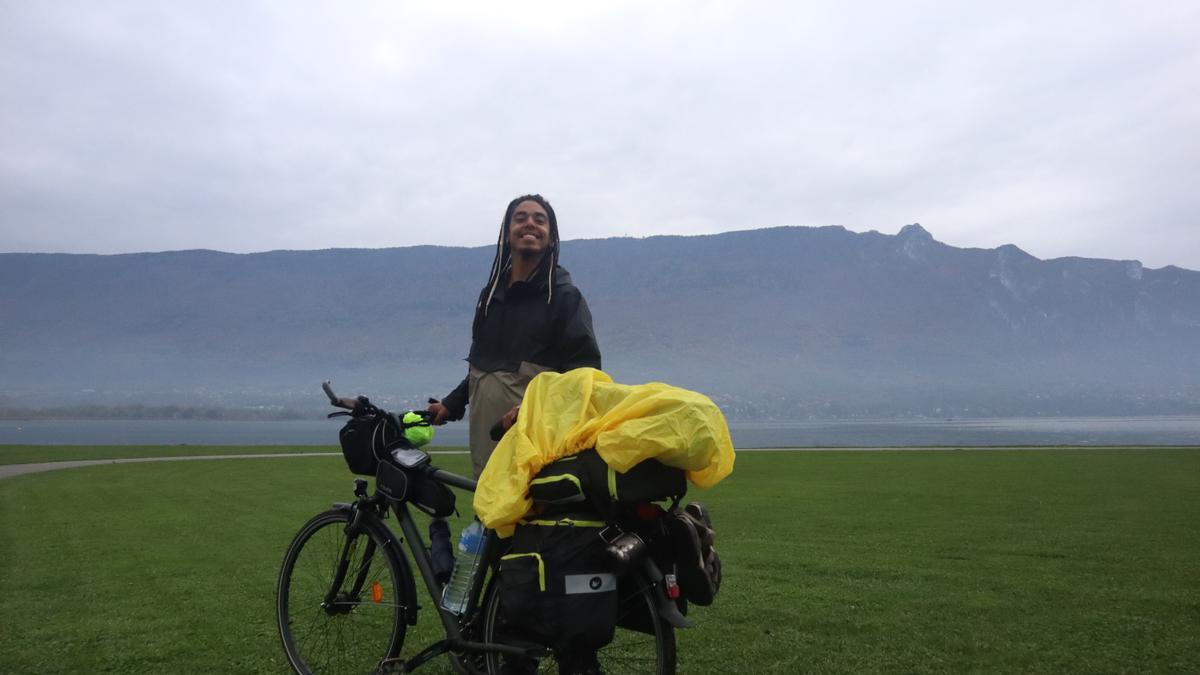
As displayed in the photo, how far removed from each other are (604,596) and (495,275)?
1.67 metres

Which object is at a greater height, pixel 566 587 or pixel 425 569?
pixel 566 587

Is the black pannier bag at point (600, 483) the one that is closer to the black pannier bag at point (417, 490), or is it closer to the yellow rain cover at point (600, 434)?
the yellow rain cover at point (600, 434)

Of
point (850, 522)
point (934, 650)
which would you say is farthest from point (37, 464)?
point (934, 650)

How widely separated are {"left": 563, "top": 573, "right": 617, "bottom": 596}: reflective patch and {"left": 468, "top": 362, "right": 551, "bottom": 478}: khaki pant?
961 millimetres

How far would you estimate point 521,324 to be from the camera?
12.9 feet

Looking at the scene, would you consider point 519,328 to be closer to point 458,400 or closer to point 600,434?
point 458,400

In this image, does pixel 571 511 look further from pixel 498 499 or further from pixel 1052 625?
pixel 1052 625

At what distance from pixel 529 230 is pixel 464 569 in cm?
150

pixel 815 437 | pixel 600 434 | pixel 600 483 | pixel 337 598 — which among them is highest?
pixel 600 434

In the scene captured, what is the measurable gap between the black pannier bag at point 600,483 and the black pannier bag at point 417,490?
84cm

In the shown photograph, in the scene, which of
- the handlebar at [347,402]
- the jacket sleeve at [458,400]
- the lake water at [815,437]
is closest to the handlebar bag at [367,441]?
the handlebar at [347,402]

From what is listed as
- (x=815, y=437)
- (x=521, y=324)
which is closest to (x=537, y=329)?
(x=521, y=324)

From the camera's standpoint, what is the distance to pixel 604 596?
2979 millimetres

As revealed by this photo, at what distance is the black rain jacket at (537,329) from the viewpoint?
385 centimetres
